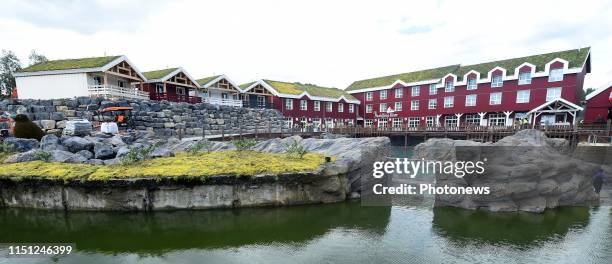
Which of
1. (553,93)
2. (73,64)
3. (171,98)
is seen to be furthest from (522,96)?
(73,64)

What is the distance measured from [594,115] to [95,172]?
45.2 metres

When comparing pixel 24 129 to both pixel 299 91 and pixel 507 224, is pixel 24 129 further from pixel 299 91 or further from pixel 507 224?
pixel 299 91

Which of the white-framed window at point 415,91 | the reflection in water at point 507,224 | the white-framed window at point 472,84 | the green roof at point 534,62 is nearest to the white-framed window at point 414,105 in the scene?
the white-framed window at point 415,91

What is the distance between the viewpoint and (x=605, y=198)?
1326cm

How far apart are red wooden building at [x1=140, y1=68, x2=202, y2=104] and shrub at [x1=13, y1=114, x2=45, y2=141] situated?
43.1 ft

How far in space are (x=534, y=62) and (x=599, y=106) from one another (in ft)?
26.0

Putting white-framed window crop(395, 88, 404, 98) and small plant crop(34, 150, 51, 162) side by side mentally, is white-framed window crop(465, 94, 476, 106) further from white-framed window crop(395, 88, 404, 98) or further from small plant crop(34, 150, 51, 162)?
small plant crop(34, 150, 51, 162)

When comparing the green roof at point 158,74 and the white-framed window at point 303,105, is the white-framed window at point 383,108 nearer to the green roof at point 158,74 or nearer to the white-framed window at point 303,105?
the white-framed window at point 303,105

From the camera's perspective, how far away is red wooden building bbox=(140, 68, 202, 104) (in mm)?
30109

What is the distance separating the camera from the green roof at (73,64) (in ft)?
82.2

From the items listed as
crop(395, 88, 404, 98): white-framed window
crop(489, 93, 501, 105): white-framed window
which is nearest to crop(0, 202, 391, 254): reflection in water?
crop(489, 93, 501, 105): white-framed window

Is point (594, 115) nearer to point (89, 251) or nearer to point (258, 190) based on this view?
point (258, 190)

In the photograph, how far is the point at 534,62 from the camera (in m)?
33.0

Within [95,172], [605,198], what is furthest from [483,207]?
[95,172]
